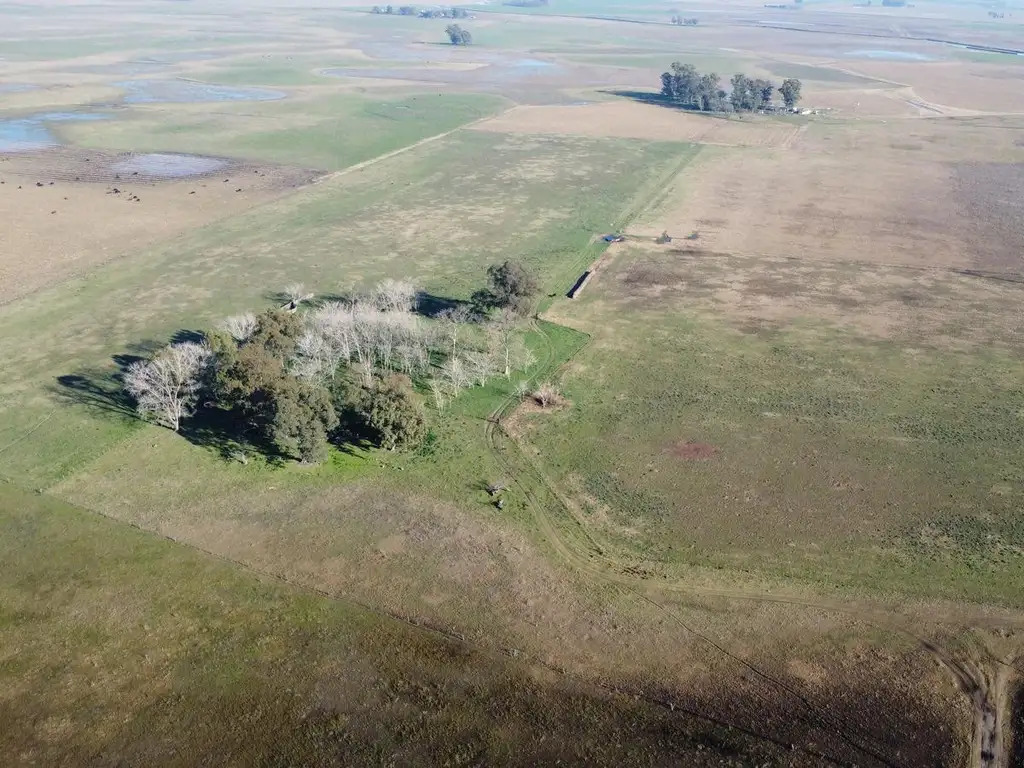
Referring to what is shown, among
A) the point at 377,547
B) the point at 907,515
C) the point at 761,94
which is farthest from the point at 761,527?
the point at 761,94

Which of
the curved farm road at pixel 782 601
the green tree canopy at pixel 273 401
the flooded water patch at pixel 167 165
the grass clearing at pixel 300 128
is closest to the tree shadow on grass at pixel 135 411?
the green tree canopy at pixel 273 401

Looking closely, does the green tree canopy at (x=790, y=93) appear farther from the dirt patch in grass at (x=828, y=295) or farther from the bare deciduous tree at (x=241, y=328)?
the bare deciduous tree at (x=241, y=328)

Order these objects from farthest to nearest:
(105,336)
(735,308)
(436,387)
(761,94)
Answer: (761,94) < (735,308) < (105,336) < (436,387)

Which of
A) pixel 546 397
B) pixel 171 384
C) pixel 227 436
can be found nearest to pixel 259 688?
pixel 227 436

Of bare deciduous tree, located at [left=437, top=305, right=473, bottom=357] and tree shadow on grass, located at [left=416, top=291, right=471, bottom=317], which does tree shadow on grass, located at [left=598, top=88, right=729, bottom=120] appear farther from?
bare deciduous tree, located at [left=437, top=305, right=473, bottom=357]

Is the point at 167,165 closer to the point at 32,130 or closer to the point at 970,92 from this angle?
the point at 32,130

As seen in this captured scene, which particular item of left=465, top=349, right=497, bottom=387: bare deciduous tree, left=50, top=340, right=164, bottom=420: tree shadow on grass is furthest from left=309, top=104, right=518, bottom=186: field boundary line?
left=465, top=349, right=497, bottom=387: bare deciduous tree

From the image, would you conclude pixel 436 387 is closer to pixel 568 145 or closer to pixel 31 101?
pixel 568 145
